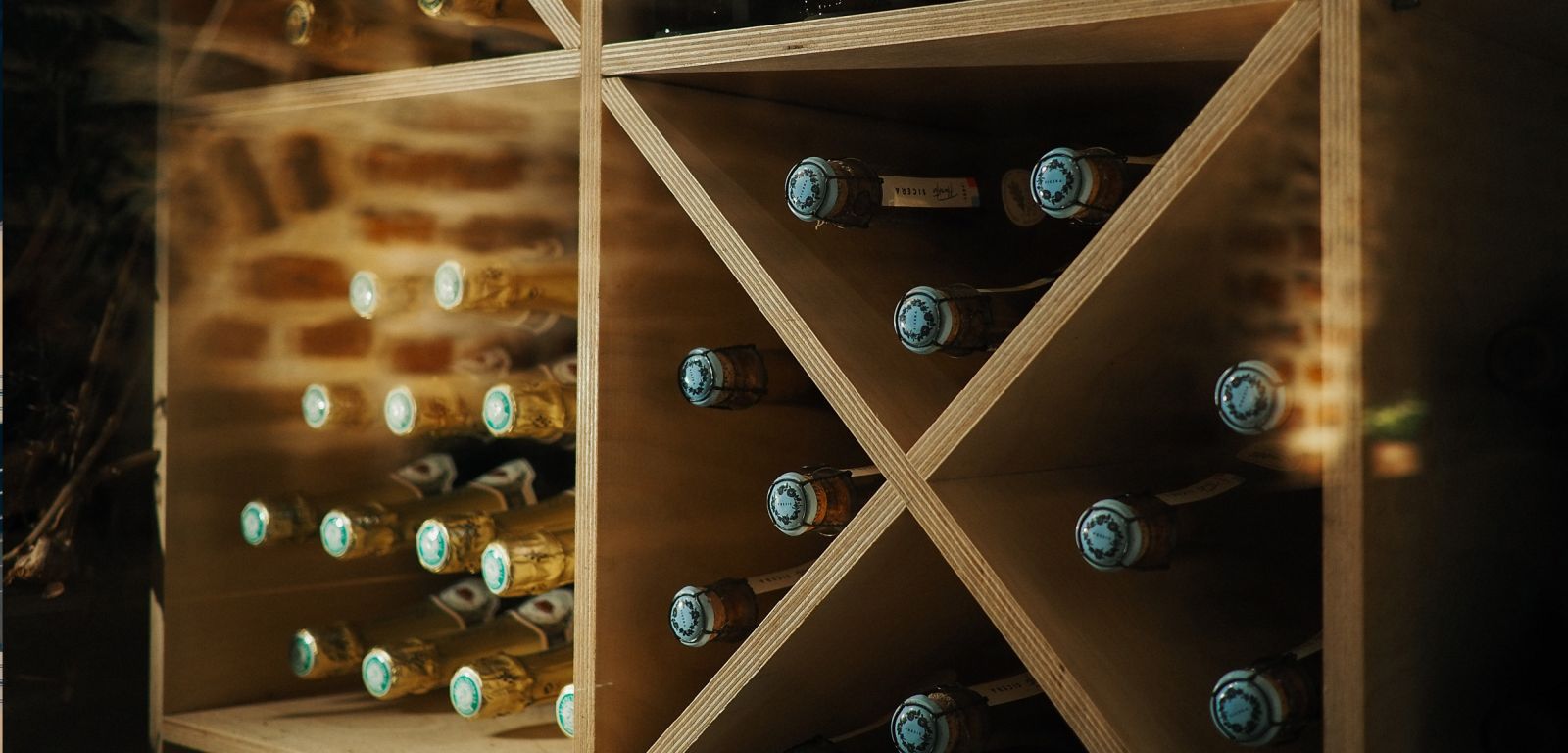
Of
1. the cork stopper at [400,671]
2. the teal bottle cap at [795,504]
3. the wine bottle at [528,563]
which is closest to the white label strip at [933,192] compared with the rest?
the teal bottle cap at [795,504]

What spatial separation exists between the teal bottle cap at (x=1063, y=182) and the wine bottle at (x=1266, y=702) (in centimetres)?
28

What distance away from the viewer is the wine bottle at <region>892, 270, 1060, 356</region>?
89cm

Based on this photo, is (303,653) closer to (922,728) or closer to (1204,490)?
(922,728)

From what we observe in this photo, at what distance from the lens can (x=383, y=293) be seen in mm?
1349

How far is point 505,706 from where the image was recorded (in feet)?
4.03

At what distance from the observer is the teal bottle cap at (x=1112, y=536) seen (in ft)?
2.64

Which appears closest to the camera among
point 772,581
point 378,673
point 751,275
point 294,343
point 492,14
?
point 751,275

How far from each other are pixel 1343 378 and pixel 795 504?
372 millimetres

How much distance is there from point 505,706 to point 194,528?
36cm

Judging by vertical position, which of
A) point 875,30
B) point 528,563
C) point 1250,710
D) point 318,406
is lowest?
point 1250,710

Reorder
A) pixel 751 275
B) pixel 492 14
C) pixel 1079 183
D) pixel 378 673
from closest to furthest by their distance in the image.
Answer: pixel 1079 183, pixel 751 275, pixel 492 14, pixel 378 673

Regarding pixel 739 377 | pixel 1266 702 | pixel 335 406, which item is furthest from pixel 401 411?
pixel 1266 702

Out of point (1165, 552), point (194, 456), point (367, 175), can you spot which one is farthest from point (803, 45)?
point (194, 456)

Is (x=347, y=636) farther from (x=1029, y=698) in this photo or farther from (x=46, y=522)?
(x=1029, y=698)
